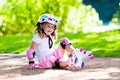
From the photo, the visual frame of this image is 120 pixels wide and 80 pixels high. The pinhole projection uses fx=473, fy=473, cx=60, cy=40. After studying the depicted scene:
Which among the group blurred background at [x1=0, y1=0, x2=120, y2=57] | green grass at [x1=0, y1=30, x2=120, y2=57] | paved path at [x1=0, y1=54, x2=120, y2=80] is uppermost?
blurred background at [x1=0, y1=0, x2=120, y2=57]

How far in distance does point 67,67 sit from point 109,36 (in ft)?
18.0

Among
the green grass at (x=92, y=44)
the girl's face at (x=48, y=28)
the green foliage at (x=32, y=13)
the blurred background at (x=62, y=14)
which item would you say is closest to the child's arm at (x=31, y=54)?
the girl's face at (x=48, y=28)

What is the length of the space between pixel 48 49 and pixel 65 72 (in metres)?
0.84

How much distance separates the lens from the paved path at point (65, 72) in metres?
6.52

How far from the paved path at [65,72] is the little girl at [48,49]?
24 cm

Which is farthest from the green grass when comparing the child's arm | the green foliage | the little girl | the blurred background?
the green foliage

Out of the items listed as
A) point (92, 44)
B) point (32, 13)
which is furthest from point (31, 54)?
point (32, 13)

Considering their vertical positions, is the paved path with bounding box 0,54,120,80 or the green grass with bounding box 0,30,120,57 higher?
the green grass with bounding box 0,30,120,57

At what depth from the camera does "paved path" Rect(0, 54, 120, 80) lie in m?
6.52

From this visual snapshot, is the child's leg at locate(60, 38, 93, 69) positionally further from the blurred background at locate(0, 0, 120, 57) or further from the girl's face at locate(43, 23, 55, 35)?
the blurred background at locate(0, 0, 120, 57)

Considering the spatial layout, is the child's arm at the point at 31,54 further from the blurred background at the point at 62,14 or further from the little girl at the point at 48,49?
the blurred background at the point at 62,14

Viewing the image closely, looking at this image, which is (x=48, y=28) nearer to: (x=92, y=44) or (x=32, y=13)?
(x=92, y=44)

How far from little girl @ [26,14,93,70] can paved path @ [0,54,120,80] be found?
0.24m

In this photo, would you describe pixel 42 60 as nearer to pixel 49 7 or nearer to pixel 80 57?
pixel 80 57
